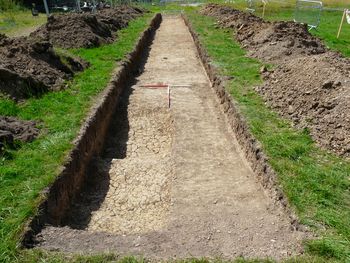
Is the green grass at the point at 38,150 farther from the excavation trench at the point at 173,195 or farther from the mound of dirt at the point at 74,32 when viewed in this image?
the mound of dirt at the point at 74,32

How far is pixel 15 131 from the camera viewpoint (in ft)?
21.1

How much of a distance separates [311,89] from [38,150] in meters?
5.66

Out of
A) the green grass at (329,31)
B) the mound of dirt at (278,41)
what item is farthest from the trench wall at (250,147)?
the green grass at (329,31)

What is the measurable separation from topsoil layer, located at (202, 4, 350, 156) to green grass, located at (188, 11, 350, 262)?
0.29 m

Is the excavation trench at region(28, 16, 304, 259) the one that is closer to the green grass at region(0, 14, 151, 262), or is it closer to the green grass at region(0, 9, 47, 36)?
the green grass at region(0, 14, 151, 262)

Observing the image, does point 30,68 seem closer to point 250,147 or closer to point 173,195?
point 173,195

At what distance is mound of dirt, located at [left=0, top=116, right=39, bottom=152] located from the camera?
5.96 metres

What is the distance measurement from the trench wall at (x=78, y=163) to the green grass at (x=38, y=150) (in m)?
0.11

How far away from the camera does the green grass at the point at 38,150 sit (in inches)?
176

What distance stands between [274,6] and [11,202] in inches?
1237

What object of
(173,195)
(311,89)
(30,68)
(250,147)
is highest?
(311,89)

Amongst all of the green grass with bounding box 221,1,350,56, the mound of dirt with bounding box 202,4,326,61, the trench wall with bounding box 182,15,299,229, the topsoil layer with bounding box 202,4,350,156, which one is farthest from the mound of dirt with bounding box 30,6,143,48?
the green grass with bounding box 221,1,350,56

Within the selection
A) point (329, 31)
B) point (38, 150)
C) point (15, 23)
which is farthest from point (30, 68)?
point (329, 31)

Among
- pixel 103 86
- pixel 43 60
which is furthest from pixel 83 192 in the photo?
pixel 43 60
